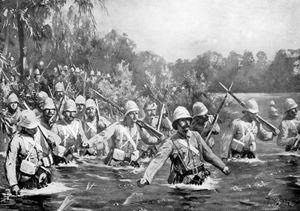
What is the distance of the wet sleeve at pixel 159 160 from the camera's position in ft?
24.2

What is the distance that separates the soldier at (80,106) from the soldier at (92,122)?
0.08 m

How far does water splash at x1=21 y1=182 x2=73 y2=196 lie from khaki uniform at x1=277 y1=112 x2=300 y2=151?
3.57 m

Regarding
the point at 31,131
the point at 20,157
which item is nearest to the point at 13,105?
the point at 31,131

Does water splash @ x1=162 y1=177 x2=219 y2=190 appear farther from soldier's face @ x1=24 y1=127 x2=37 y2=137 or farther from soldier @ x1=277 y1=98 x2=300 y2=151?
soldier's face @ x1=24 y1=127 x2=37 y2=137

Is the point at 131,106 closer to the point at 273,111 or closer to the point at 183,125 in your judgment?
the point at 183,125

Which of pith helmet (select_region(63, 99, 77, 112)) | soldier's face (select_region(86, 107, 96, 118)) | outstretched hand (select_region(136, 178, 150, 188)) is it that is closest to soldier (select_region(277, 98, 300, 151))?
outstretched hand (select_region(136, 178, 150, 188))

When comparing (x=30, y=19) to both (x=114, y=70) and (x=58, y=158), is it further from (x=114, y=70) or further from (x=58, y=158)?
(x=58, y=158)

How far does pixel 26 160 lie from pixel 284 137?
4142mm

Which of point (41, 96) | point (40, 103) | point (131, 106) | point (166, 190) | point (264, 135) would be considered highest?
point (41, 96)

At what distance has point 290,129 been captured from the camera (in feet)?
28.7

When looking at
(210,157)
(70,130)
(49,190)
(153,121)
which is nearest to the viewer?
(49,190)

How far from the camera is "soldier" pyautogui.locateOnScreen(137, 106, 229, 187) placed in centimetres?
750

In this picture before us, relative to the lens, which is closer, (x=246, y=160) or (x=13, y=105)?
(x=13, y=105)

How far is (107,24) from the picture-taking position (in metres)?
8.55
